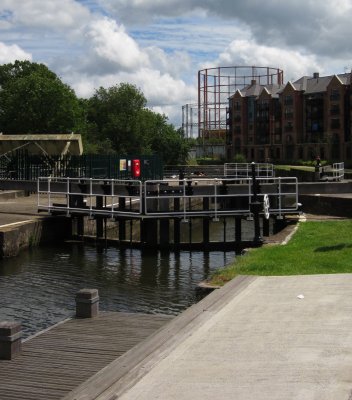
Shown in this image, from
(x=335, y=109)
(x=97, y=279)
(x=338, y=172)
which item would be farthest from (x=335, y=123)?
(x=97, y=279)

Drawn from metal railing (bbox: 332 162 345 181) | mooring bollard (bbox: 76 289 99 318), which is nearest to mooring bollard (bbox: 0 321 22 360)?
mooring bollard (bbox: 76 289 99 318)

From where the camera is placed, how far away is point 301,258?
15.1m

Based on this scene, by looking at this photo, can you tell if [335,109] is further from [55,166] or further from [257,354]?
[257,354]

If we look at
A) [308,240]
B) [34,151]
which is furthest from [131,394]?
[34,151]

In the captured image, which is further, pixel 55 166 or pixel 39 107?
pixel 39 107

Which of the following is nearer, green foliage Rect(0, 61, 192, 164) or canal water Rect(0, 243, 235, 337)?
canal water Rect(0, 243, 235, 337)

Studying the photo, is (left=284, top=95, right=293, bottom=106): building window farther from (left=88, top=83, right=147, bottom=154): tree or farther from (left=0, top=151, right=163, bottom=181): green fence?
(left=0, top=151, right=163, bottom=181): green fence

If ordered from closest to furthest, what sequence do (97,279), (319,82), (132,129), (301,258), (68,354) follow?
1. (68,354)
2. (301,258)
3. (97,279)
4. (132,129)
5. (319,82)

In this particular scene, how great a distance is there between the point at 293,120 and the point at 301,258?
332 feet

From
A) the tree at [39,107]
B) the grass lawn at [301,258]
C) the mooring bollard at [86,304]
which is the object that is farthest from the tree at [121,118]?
the mooring bollard at [86,304]

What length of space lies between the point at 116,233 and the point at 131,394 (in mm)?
24217

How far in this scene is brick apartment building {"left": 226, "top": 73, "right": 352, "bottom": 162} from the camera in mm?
105188

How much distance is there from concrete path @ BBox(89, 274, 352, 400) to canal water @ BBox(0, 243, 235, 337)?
15.1ft

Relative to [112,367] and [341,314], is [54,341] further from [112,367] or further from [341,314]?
[341,314]
